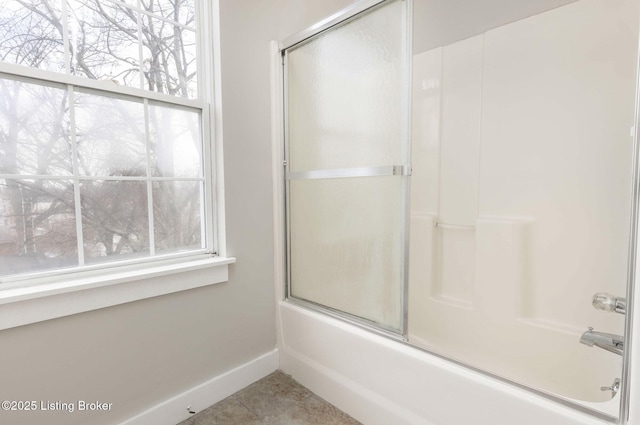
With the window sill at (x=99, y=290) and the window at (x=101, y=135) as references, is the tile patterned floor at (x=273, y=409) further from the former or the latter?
the window at (x=101, y=135)

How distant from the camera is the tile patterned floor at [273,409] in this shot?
Result: 1.45 meters

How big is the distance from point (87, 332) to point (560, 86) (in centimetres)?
244

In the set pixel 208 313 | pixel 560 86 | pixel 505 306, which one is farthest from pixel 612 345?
pixel 208 313

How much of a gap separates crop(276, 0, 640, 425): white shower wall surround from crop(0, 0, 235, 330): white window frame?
61cm

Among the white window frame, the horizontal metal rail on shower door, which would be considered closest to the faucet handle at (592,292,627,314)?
the horizontal metal rail on shower door

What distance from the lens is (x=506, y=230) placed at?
1757 millimetres

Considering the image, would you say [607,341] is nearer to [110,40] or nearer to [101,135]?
[101,135]

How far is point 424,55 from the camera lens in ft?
6.82

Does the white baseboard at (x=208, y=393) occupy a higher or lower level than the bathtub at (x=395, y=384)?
lower

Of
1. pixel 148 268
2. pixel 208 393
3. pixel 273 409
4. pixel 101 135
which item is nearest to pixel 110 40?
pixel 101 135

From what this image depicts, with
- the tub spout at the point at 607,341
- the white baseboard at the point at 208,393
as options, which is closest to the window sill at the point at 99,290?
the white baseboard at the point at 208,393

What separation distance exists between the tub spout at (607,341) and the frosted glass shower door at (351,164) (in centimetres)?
64

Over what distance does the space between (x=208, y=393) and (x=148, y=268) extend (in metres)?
0.71

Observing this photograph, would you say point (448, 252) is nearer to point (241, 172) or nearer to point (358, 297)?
point (358, 297)
